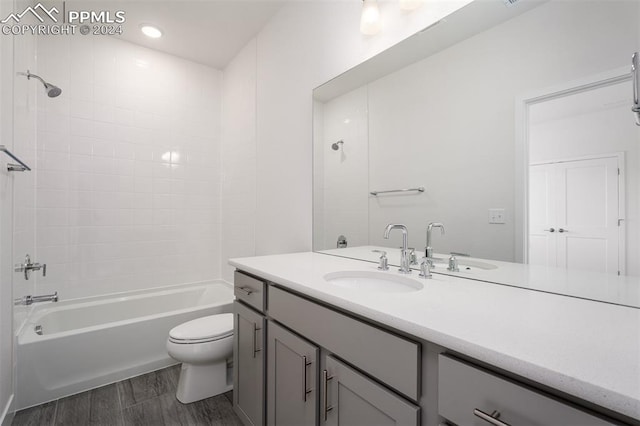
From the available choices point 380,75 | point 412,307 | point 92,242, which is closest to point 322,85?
point 380,75

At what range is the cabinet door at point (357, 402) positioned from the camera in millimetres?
720

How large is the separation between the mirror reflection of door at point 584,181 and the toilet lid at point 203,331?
168cm

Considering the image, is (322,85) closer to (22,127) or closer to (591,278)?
(591,278)

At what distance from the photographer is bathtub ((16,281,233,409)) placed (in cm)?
174

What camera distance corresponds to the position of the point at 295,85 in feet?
6.82

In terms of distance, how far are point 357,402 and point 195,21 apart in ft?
8.95

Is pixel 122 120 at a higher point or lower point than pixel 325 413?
higher

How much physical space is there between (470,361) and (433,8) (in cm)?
136

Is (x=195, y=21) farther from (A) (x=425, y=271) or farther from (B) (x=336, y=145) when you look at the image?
(A) (x=425, y=271)

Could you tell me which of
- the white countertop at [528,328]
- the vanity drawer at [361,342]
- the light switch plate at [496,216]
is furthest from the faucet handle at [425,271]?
the vanity drawer at [361,342]

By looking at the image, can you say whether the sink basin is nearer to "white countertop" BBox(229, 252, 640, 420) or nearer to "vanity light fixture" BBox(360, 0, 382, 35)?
"white countertop" BBox(229, 252, 640, 420)

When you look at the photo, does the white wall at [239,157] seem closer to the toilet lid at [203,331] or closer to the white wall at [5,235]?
the toilet lid at [203,331]

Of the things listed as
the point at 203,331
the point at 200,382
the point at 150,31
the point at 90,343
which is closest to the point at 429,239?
the point at 203,331

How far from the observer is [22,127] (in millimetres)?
1823
